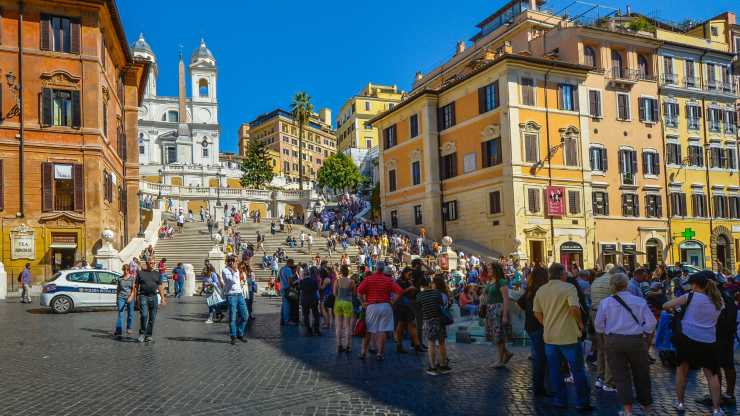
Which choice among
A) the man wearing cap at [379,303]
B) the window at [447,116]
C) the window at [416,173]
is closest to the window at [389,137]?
the window at [416,173]

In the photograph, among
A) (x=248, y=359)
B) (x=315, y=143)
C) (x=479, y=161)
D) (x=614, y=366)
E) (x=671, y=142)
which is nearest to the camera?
(x=614, y=366)

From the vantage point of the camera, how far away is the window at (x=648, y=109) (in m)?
41.0

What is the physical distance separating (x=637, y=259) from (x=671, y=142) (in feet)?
27.8

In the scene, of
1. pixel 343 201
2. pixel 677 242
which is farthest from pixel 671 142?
pixel 343 201

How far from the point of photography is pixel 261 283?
3150 cm

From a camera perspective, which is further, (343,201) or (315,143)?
(315,143)

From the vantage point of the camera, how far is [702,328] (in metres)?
7.13

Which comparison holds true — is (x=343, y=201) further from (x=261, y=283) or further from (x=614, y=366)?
(x=614, y=366)

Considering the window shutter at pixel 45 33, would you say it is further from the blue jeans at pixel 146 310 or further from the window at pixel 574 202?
the window at pixel 574 202

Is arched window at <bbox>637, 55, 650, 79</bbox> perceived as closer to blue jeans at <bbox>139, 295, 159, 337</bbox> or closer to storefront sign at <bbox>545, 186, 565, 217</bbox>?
storefront sign at <bbox>545, 186, 565, 217</bbox>

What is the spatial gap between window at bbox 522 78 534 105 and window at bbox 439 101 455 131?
17.7 feet

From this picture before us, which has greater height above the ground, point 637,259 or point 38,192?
point 38,192

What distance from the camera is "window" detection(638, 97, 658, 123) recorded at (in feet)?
135

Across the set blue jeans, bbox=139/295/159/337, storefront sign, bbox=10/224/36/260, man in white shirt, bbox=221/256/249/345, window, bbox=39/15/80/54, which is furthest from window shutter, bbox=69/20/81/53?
man in white shirt, bbox=221/256/249/345
